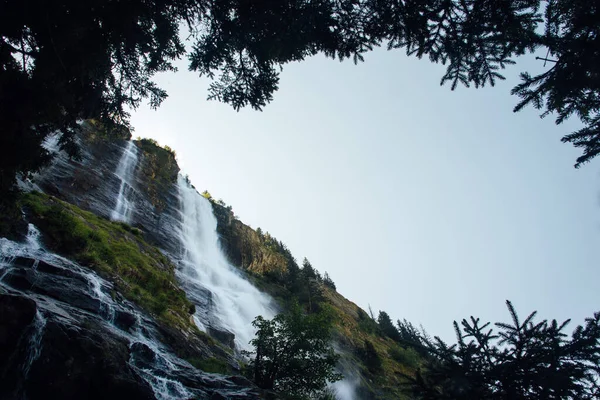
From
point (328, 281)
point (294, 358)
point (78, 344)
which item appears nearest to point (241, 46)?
point (78, 344)

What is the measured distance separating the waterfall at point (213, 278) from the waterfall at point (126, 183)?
20.4 feet

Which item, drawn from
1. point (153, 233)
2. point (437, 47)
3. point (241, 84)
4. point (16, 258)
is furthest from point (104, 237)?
point (437, 47)

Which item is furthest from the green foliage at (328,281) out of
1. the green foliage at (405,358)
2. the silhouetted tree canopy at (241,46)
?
A: the silhouetted tree canopy at (241,46)

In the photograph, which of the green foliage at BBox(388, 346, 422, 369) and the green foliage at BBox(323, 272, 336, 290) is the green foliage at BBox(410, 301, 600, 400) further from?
the green foliage at BBox(323, 272, 336, 290)

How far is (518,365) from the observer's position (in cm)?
321

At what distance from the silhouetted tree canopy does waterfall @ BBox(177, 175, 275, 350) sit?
15303 millimetres

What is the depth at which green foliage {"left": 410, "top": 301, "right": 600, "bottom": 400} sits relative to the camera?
2947 millimetres

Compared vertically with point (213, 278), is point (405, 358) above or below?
below

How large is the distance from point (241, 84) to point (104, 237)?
14.6 m

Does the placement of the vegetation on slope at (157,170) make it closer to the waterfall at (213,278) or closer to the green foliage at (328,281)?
the waterfall at (213,278)

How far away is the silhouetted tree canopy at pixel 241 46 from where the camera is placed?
13.4 ft

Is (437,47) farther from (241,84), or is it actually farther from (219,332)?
(219,332)

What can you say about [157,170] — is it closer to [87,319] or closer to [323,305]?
[323,305]

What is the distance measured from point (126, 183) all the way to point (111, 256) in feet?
62.5
